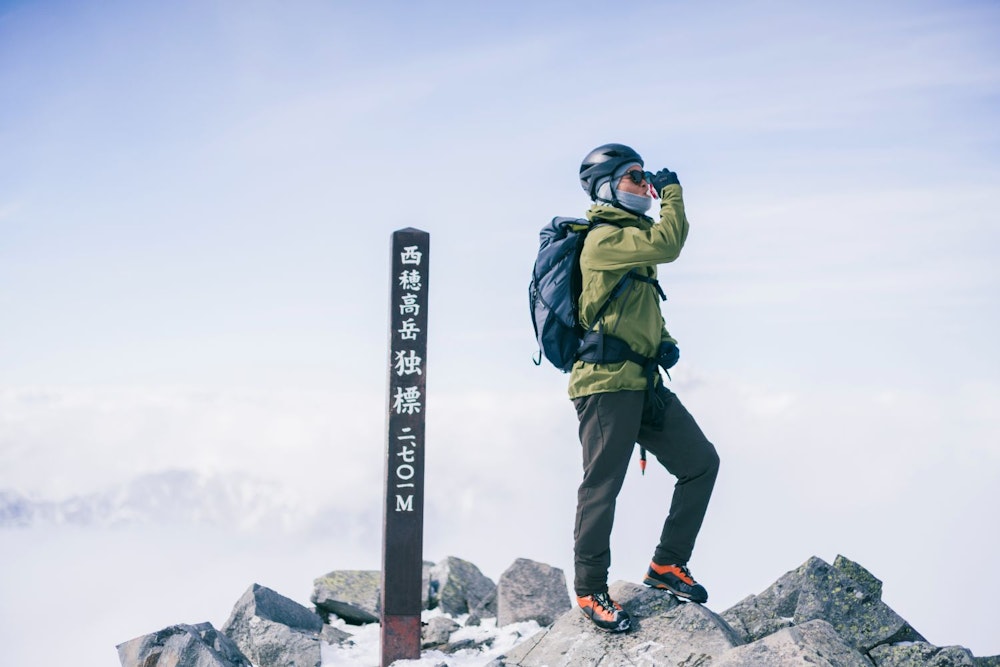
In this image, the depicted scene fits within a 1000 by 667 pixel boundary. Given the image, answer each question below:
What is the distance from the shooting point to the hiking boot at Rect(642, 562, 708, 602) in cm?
793

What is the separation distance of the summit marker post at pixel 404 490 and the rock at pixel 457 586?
2779 millimetres

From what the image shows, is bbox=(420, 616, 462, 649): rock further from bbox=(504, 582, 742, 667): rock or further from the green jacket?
the green jacket

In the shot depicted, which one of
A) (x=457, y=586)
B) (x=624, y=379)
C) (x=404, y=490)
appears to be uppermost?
(x=624, y=379)

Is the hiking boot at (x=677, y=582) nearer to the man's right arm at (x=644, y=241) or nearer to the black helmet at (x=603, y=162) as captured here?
the man's right arm at (x=644, y=241)

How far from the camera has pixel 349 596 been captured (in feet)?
39.2

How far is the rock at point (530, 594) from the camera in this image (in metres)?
11.1

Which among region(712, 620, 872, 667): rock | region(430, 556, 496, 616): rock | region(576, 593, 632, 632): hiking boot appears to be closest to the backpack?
region(576, 593, 632, 632): hiking boot

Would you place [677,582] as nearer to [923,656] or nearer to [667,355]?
[667,355]

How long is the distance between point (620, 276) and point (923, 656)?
14.5 ft

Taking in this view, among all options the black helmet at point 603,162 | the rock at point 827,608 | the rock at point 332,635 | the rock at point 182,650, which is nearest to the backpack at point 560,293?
the black helmet at point 603,162

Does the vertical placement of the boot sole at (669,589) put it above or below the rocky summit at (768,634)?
above

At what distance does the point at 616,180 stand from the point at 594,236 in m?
0.66

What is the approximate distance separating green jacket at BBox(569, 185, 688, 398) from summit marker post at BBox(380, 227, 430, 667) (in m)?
2.50

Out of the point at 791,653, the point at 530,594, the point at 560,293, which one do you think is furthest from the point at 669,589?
the point at 530,594
